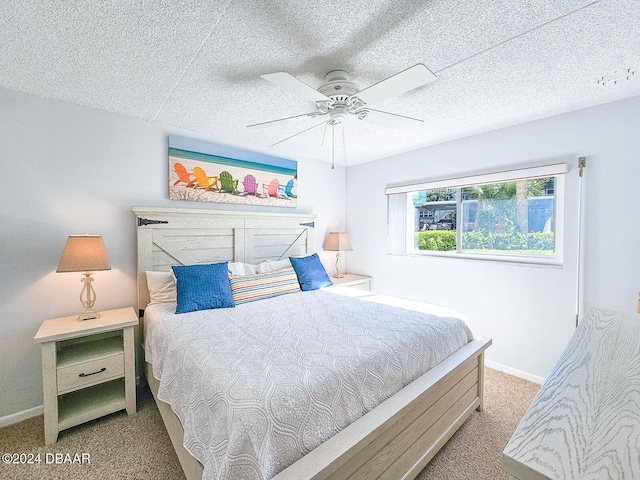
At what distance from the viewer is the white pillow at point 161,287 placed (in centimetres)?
239

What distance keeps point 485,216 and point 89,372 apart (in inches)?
147

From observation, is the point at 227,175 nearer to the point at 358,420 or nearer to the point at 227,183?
the point at 227,183

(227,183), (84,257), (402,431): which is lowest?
(402,431)

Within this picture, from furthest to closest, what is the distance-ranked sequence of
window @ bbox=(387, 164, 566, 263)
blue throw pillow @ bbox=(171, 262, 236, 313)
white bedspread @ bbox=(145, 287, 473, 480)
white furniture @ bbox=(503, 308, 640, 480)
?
window @ bbox=(387, 164, 566, 263) < blue throw pillow @ bbox=(171, 262, 236, 313) < white bedspread @ bbox=(145, 287, 473, 480) < white furniture @ bbox=(503, 308, 640, 480)

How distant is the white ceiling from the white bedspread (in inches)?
64.2

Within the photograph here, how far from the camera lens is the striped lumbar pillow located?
2473mm

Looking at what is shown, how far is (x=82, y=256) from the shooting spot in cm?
197

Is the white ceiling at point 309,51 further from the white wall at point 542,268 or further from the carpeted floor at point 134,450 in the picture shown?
the carpeted floor at point 134,450

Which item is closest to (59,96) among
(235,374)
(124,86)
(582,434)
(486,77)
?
(124,86)

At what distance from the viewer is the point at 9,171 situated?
2014 millimetres

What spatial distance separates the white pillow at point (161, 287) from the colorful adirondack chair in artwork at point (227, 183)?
1061 millimetres

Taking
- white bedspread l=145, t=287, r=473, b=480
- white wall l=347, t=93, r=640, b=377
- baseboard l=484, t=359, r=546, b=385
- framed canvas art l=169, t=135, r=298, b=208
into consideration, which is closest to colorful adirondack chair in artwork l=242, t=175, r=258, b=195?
framed canvas art l=169, t=135, r=298, b=208

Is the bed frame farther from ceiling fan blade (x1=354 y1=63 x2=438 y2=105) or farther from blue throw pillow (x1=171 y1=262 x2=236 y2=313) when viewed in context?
ceiling fan blade (x1=354 y1=63 x2=438 y2=105)

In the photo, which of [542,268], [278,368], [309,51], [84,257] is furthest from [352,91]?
[542,268]
